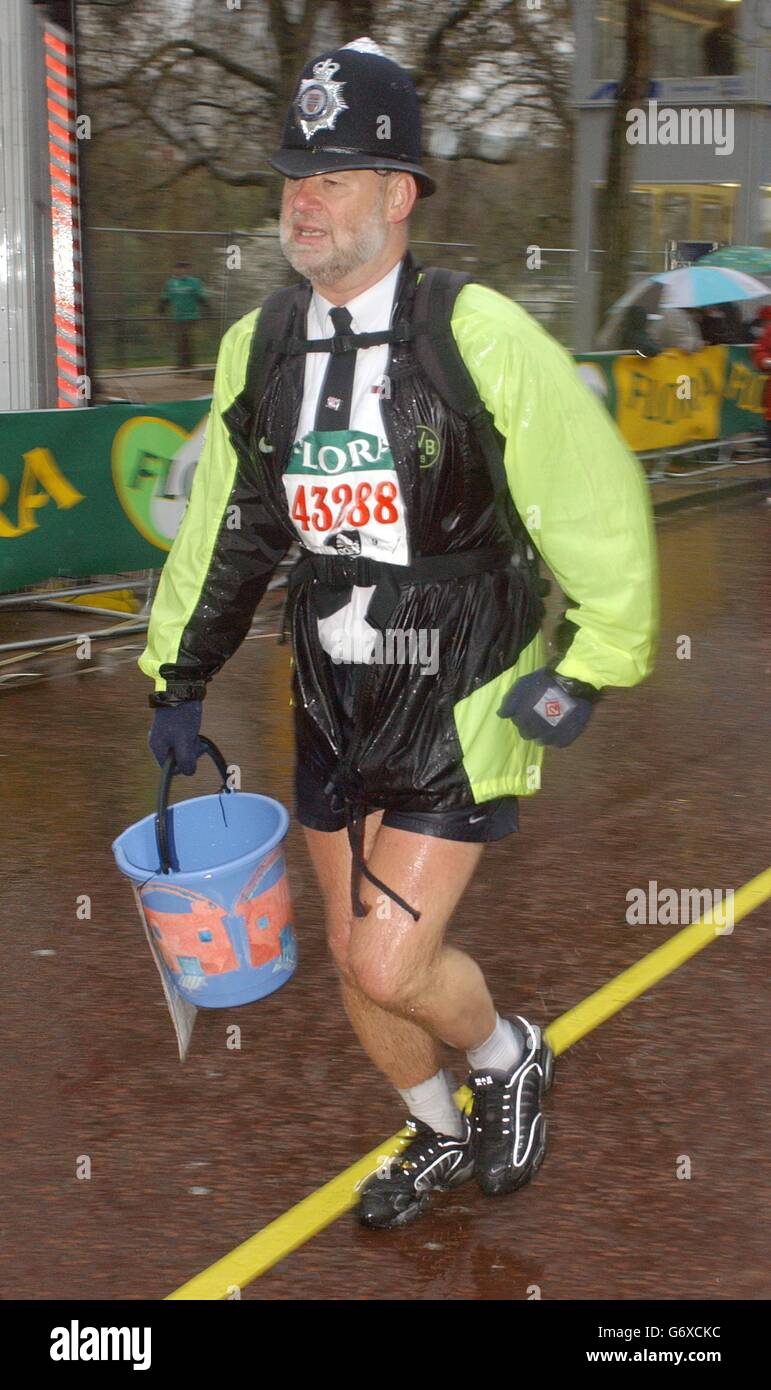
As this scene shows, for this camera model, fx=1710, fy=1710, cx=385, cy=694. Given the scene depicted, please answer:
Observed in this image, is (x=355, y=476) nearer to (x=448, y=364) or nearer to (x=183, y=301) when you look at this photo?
(x=448, y=364)

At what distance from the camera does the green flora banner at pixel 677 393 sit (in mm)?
14047

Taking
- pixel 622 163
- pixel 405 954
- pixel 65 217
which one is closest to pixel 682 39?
pixel 622 163

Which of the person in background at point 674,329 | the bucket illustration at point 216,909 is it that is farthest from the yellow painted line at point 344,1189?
the person in background at point 674,329

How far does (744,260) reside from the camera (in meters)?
19.9

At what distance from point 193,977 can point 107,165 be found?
21.3 meters

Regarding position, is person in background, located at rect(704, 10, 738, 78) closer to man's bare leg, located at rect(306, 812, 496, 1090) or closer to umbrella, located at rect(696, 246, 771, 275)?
umbrella, located at rect(696, 246, 771, 275)

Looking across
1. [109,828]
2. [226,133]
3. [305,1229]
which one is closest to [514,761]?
[305,1229]

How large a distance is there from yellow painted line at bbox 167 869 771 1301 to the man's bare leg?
12.9 inches

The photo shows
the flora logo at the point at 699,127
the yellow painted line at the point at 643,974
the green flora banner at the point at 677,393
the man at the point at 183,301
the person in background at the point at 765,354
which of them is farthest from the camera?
the flora logo at the point at 699,127

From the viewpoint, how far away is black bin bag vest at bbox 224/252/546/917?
3191mm

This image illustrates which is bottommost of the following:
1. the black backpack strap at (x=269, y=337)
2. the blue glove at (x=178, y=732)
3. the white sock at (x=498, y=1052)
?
the white sock at (x=498, y=1052)

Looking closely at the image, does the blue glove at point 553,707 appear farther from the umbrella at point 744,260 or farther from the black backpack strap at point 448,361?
the umbrella at point 744,260
